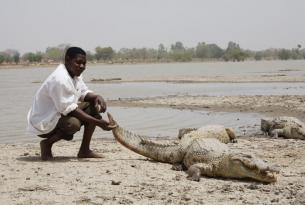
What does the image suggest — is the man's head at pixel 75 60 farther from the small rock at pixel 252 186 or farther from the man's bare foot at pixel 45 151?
the small rock at pixel 252 186

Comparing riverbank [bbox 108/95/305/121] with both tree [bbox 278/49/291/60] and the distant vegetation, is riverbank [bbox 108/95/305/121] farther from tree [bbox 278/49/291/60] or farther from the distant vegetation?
tree [bbox 278/49/291/60]

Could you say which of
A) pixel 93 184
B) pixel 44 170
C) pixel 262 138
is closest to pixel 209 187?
pixel 93 184

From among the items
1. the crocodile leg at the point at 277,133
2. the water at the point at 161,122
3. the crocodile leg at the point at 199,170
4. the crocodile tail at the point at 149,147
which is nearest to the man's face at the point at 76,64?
the crocodile tail at the point at 149,147

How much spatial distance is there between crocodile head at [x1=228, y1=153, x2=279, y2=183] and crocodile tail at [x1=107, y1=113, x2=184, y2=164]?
3.39 ft

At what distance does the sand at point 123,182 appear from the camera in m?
5.43

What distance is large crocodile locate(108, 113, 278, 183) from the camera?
6.12 m

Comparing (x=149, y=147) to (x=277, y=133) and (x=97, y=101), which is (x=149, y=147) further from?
(x=277, y=133)

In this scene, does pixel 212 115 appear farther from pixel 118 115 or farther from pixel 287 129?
pixel 287 129

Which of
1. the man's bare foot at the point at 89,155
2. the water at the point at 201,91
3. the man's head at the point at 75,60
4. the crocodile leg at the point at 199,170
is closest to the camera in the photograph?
the crocodile leg at the point at 199,170

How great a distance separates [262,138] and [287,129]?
2.12 ft

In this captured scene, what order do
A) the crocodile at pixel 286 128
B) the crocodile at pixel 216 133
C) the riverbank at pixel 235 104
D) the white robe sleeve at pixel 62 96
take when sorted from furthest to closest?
1. the riverbank at pixel 235 104
2. the crocodile at pixel 286 128
3. the crocodile at pixel 216 133
4. the white robe sleeve at pixel 62 96

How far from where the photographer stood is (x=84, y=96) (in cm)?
755

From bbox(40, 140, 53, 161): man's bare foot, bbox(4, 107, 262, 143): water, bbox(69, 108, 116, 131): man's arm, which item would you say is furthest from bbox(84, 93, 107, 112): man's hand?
bbox(4, 107, 262, 143): water

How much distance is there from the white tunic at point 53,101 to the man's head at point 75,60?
0.10 meters
